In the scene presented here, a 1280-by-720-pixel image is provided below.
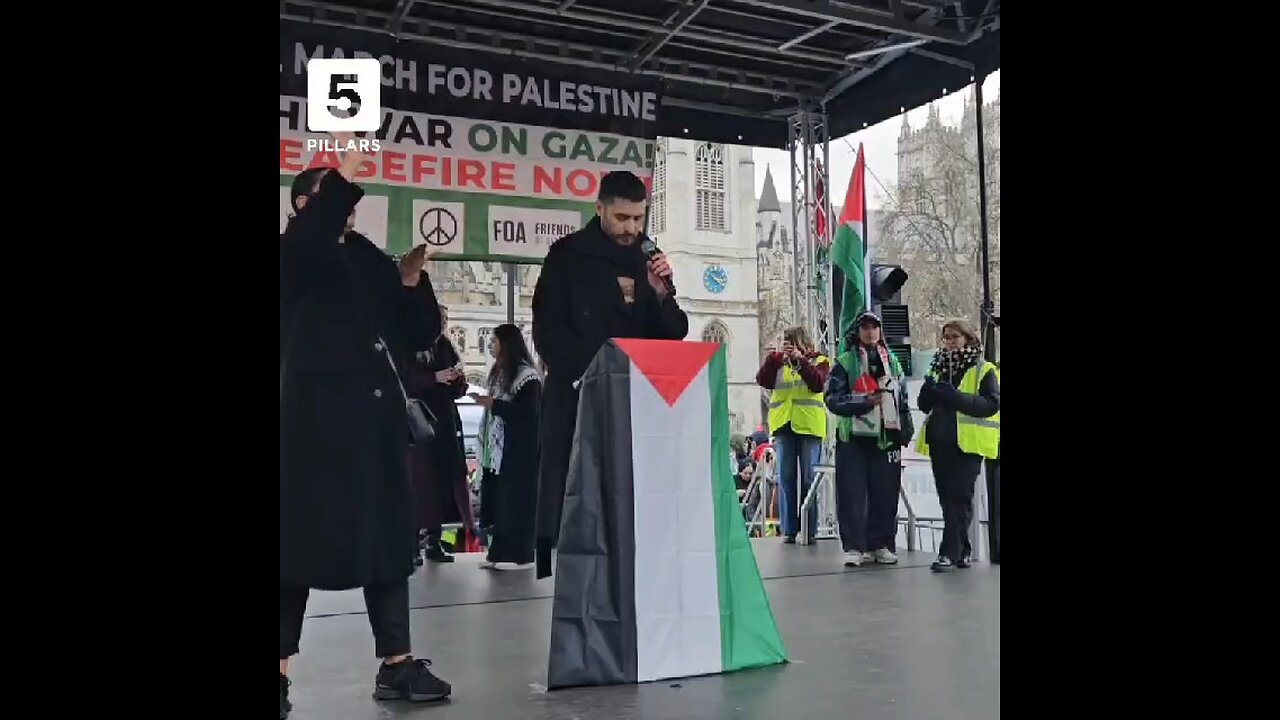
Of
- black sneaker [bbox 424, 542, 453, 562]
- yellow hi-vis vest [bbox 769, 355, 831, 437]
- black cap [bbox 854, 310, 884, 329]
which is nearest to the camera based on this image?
black sneaker [bbox 424, 542, 453, 562]

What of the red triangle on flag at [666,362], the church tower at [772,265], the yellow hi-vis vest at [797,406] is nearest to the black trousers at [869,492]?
the yellow hi-vis vest at [797,406]

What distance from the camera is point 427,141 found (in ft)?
12.2

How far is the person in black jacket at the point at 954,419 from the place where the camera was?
5.66 meters

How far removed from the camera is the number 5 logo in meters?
3.10

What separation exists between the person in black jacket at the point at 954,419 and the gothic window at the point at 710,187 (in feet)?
4.15

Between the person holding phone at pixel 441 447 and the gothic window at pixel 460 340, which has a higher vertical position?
the gothic window at pixel 460 340

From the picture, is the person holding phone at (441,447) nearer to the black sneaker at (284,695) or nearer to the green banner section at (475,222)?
the green banner section at (475,222)

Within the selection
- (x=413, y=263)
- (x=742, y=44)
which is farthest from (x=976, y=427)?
(x=413, y=263)

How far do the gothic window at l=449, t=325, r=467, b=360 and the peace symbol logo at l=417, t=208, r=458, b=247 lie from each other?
1.02 metres

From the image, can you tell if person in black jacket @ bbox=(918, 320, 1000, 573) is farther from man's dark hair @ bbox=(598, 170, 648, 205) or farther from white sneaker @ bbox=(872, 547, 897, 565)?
man's dark hair @ bbox=(598, 170, 648, 205)

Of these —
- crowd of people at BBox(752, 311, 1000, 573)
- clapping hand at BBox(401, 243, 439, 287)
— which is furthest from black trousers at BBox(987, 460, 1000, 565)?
clapping hand at BBox(401, 243, 439, 287)
